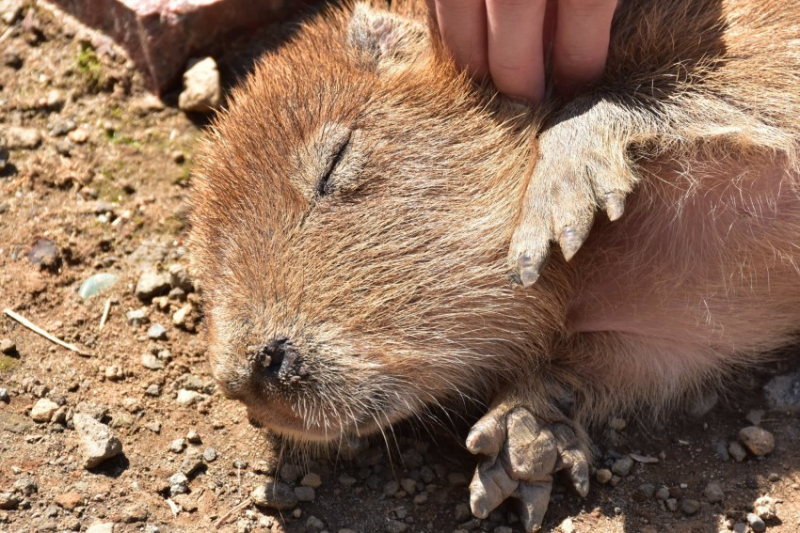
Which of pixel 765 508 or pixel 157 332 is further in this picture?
pixel 157 332

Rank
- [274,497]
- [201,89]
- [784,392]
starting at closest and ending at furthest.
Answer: [274,497] < [784,392] < [201,89]

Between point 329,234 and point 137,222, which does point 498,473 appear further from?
point 137,222

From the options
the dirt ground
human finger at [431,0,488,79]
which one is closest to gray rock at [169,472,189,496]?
the dirt ground

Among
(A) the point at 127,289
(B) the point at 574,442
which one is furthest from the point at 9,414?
(B) the point at 574,442

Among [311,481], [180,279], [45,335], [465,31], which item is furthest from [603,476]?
[45,335]

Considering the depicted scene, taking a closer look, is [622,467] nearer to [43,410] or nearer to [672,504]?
[672,504]

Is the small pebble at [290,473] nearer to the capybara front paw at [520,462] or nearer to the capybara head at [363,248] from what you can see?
the capybara head at [363,248]
